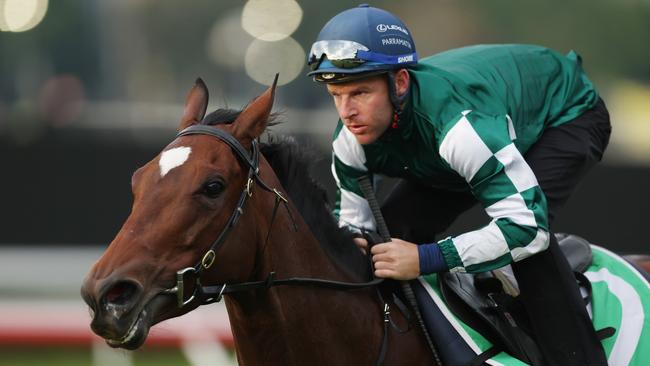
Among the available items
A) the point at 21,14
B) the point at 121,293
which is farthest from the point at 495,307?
the point at 21,14

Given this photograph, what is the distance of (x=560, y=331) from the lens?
3164 mm

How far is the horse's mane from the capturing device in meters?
3.02

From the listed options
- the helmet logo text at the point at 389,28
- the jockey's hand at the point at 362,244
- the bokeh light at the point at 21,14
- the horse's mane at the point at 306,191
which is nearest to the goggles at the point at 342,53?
the helmet logo text at the point at 389,28

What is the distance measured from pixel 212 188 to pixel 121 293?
0.36 m

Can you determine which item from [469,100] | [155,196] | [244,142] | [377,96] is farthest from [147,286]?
[469,100]

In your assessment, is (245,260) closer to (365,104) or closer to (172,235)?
(172,235)

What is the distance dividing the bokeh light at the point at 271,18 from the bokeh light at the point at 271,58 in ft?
0.21

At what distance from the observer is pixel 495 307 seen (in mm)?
3230

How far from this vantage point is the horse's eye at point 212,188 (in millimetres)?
2600

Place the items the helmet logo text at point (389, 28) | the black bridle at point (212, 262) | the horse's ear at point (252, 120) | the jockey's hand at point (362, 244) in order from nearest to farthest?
the black bridle at point (212, 262) < the horse's ear at point (252, 120) < the helmet logo text at point (389, 28) < the jockey's hand at point (362, 244)

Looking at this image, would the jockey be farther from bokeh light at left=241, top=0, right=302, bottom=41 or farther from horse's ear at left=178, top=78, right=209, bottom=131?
bokeh light at left=241, top=0, right=302, bottom=41

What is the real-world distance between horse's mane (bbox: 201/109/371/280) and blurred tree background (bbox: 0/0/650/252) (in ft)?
15.9

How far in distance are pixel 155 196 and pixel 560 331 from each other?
55.2 inches

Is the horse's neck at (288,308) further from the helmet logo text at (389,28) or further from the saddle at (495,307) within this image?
the helmet logo text at (389,28)
